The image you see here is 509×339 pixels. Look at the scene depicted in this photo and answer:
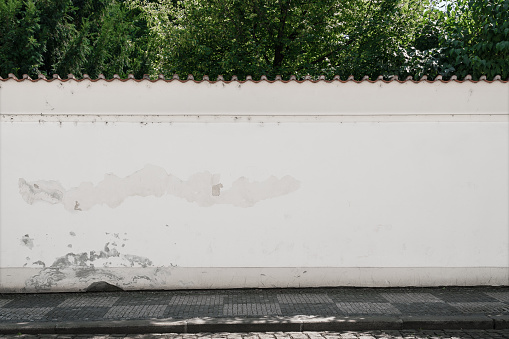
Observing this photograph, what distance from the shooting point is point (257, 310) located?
658 centimetres

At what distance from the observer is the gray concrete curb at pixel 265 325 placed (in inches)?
235

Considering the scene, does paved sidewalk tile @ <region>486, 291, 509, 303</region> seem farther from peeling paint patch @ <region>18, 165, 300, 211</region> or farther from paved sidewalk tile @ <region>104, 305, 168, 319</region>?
paved sidewalk tile @ <region>104, 305, 168, 319</region>

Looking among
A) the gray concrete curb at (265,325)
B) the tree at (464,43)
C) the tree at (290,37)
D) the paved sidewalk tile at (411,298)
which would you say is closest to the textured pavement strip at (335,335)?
the gray concrete curb at (265,325)

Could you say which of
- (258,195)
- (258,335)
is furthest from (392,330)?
(258,195)

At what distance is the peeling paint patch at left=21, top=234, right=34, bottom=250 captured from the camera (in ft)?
24.7

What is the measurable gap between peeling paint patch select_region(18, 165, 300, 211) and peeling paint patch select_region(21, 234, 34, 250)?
22.1 inches

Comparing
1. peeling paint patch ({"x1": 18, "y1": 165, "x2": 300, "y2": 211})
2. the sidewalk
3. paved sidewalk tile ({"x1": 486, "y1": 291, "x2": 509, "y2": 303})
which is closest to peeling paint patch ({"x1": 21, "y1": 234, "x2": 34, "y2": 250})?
peeling paint patch ({"x1": 18, "y1": 165, "x2": 300, "y2": 211})

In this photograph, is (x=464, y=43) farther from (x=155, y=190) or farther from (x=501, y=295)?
(x=155, y=190)

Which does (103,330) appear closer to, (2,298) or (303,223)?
(2,298)

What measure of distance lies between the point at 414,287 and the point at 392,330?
192 centimetres

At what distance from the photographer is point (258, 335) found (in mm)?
5895

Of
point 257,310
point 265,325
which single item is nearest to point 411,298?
point 257,310

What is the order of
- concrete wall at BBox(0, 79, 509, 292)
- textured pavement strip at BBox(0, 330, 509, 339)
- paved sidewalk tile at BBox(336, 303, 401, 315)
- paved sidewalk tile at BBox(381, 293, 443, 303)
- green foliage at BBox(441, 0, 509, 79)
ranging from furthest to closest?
green foliage at BBox(441, 0, 509, 79)
concrete wall at BBox(0, 79, 509, 292)
paved sidewalk tile at BBox(381, 293, 443, 303)
paved sidewalk tile at BBox(336, 303, 401, 315)
textured pavement strip at BBox(0, 330, 509, 339)

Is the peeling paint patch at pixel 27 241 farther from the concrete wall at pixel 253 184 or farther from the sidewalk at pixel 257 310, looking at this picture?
the sidewalk at pixel 257 310
